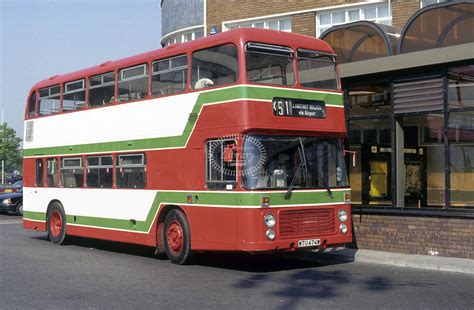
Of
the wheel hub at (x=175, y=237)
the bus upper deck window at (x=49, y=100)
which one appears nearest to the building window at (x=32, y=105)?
the bus upper deck window at (x=49, y=100)

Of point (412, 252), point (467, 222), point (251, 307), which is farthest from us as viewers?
point (412, 252)

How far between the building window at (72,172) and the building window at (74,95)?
1.26m

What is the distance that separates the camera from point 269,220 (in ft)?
33.3

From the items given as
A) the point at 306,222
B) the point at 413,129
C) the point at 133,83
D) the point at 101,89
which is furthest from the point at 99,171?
Result: the point at 413,129

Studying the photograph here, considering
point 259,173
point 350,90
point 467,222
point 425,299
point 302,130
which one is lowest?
point 425,299

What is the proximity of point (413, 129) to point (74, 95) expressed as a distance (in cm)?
792

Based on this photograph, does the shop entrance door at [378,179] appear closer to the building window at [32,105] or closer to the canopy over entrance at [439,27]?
the canopy over entrance at [439,27]

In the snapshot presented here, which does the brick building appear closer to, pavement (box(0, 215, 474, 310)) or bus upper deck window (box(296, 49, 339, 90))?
pavement (box(0, 215, 474, 310))

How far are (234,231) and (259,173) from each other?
1.05 meters

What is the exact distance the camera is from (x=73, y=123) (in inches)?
584

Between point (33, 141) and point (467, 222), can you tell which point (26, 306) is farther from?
point (33, 141)

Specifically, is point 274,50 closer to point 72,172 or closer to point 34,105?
point 72,172

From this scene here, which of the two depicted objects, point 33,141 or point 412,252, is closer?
point 412,252

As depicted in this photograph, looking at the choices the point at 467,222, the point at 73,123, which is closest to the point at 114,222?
the point at 73,123
